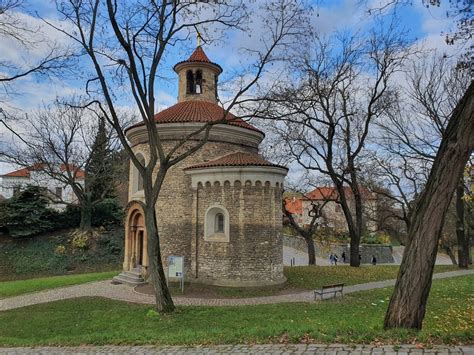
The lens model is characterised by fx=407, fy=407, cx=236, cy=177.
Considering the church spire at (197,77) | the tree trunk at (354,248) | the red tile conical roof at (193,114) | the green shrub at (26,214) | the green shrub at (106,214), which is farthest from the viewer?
the green shrub at (106,214)

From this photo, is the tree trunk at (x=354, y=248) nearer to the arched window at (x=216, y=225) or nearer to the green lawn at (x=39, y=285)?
the arched window at (x=216, y=225)

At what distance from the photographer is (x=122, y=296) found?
55.2 ft

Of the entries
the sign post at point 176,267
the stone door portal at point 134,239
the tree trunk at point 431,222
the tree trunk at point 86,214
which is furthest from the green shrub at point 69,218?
the tree trunk at point 431,222

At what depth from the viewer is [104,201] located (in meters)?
34.4

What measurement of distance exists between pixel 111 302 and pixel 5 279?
1602 cm

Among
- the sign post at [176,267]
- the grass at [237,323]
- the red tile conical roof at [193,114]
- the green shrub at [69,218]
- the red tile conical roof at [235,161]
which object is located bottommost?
the grass at [237,323]

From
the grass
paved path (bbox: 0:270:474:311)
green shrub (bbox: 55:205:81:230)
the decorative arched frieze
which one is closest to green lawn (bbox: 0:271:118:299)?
paved path (bbox: 0:270:474:311)

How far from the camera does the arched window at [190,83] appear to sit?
23.6 meters

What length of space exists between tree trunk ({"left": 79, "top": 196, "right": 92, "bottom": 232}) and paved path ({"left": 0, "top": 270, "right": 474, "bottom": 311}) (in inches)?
497

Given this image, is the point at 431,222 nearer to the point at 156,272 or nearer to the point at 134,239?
the point at 156,272

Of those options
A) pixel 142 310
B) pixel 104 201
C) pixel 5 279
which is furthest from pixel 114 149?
pixel 142 310

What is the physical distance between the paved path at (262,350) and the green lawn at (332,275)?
40.0 ft

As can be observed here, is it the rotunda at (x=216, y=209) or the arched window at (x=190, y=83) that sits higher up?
the arched window at (x=190, y=83)

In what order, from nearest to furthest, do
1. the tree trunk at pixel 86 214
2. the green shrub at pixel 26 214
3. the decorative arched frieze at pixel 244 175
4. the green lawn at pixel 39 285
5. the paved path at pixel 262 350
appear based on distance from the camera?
1. the paved path at pixel 262 350
2. the decorative arched frieze at pixel 244 175
3. the green lawn at pixel 39 285
4. the green shrub at pixel 26 214
5. the tree trunk at pixel 86 214
